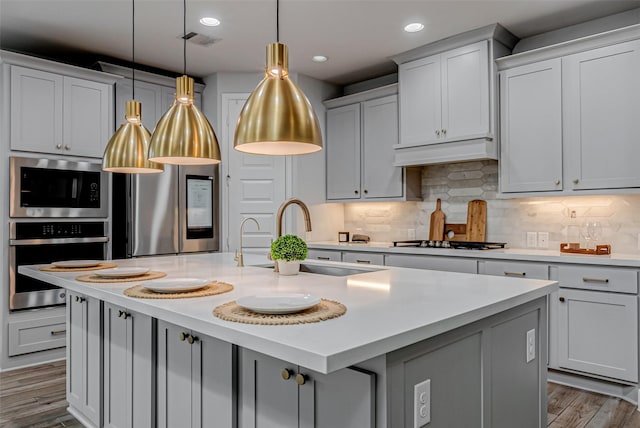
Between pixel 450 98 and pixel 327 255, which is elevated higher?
pixel 450 98

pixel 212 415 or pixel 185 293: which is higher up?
pixel 185 293

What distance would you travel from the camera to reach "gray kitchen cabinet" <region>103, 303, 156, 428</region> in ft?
6.48

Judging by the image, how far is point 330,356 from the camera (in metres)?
1.00

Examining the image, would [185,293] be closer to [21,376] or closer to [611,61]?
[21,376]

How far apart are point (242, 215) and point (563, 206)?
298 cm

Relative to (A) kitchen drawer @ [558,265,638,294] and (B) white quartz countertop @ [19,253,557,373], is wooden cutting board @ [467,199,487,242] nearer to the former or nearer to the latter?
(A) kitchen drawer @ [558,265,638,294]

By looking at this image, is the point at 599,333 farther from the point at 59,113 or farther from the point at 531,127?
the point at 59,113

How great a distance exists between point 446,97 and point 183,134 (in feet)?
8.49

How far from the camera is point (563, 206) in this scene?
3754 mm

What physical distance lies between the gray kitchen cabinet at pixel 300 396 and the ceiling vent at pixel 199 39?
3.13 metres

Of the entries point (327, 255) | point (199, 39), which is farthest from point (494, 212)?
point (199, 39)

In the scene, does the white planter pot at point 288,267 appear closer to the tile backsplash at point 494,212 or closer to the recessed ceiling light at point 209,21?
the recessed ceiling light at point 209,21

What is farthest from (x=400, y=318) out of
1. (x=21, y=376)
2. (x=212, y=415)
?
(x=21, y=376)

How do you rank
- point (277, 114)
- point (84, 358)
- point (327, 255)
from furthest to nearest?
point (327, 255), point (84, 358), point (277, 114)
